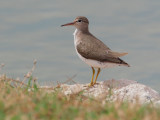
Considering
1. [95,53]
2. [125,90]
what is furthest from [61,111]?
[95,53]

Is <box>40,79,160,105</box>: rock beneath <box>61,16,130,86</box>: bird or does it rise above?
beneath

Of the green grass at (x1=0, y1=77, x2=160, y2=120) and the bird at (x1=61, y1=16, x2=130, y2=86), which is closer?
the green grass at (x1=0, y1=77, x2=160, y2=120)

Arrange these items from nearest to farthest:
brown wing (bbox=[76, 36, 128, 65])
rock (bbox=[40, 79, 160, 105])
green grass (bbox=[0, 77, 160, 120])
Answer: green grass (bbox=[0, 77, 160, 120]), rock (bbox=[40, 79, 160, 105]), brown wing (bbox=[76, 36, 128, 65])

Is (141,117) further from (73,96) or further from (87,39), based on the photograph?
(87,39)

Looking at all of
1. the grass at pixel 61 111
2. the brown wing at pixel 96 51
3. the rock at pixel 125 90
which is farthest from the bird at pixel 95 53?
the grass at pixel 61 111

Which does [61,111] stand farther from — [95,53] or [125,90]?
[95,53]

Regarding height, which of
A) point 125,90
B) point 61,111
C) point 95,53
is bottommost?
point 125,90

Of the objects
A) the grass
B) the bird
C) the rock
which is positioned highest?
the grass

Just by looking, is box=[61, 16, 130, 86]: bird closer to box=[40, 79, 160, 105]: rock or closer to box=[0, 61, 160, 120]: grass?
box=[40, 79, 160, 105]: rock

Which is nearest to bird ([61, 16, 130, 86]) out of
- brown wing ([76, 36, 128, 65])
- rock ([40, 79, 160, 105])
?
brown wing ([76, 36, 128, 65])

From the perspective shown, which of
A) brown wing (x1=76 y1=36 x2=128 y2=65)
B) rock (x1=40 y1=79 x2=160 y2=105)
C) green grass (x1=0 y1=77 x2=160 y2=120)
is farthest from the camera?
brown wing (x1=76 y1=36 x2=128 y2=65)

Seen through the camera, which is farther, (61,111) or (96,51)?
(96,51)

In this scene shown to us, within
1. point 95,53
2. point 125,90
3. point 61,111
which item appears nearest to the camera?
point 61,111

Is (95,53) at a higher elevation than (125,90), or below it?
higher
